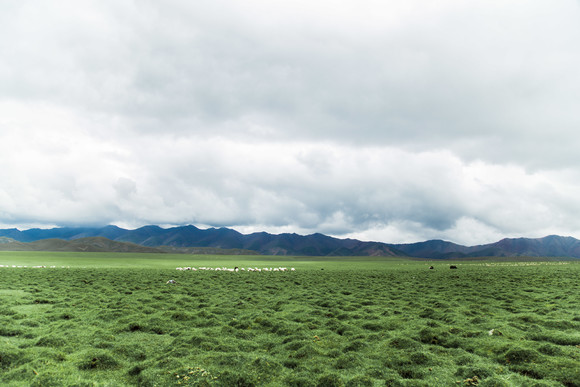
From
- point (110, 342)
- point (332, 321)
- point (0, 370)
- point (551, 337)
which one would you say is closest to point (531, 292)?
point (551, 337)

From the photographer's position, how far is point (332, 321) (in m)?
17.5

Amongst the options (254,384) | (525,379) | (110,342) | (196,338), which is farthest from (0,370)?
(525,379)

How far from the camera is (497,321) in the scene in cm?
1697

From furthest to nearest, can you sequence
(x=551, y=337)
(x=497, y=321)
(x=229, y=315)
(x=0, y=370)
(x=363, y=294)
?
(x=363, y=294)
(x=229, y=315)
(x=497, y=321)
(x=551, y=337)
(x=0, y=370)

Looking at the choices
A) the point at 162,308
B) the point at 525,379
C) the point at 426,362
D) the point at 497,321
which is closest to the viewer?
the point at 525,379

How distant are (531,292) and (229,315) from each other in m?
26.5

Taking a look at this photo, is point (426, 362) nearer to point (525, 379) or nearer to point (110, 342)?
point (525, 379)

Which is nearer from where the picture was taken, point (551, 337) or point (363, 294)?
point (551, 337)

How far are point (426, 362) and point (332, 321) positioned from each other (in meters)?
6.65

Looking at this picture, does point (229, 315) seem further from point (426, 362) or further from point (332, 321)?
point (426, 362)

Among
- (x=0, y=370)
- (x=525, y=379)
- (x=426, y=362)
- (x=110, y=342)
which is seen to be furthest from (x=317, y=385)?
(x=0, y=370)

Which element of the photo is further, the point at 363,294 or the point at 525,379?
the point at 363,294

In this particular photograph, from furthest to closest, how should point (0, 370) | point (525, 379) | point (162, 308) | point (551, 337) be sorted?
point (162, 308)
point (551, 337)
point (0, 370)
point (525, 379)

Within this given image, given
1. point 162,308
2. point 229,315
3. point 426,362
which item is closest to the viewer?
point 426,362
